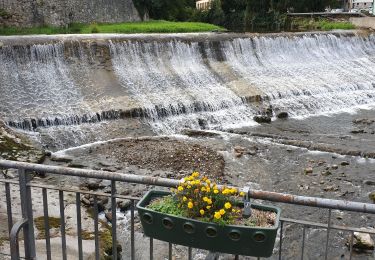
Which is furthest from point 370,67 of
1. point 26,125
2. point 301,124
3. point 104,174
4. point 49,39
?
point 104,174

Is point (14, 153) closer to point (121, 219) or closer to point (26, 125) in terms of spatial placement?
point (26, 125)

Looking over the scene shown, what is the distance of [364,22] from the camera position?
106ft

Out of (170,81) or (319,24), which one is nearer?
(170,81)

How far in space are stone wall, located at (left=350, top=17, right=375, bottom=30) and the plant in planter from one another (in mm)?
30823

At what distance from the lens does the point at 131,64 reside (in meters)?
18.4

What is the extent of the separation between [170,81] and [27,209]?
1439cm

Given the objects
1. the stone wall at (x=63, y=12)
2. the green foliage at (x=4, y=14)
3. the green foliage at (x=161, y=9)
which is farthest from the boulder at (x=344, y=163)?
the green foliage at (x=161, y=9)

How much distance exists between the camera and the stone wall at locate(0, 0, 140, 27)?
23.7 metres

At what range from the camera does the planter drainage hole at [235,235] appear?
A: 10.5 feet

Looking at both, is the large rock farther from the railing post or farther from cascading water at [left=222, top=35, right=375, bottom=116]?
cascading water at [left=222, top=35, right=375, bottom=116]

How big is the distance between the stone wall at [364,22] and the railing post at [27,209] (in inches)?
1218

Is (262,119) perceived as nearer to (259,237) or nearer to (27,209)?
(27,209)

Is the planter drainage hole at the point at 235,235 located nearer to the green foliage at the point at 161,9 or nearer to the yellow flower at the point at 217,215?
the yellow flower at the point at 217,215

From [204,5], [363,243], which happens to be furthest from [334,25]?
[204,5]
